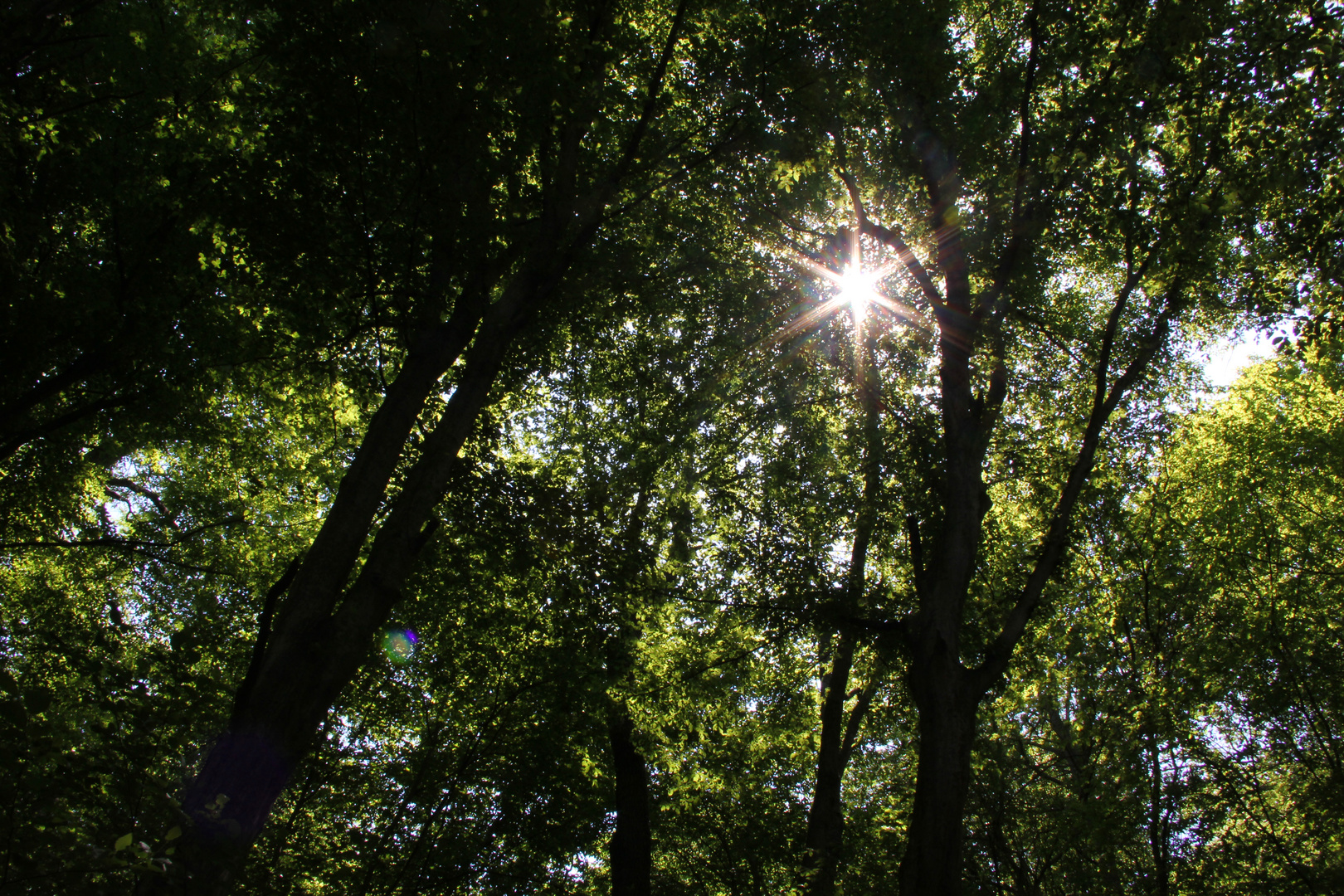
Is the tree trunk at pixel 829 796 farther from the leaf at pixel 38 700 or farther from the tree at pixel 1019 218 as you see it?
the leaf at pixel 38 700

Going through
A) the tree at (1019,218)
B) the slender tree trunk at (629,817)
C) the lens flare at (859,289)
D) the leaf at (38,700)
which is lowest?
the leaf at (38,700)

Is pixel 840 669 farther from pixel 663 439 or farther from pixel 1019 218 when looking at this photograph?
pixel 1019 218

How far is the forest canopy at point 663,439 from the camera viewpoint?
6035 mm

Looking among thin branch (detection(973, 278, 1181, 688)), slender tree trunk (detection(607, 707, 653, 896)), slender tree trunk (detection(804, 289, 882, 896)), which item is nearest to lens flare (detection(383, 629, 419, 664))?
slender tree trunk (detection(607, 707, 653, 896))

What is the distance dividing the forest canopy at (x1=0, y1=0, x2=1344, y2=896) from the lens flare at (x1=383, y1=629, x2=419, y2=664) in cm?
10

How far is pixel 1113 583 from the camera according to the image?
1284 centimetres

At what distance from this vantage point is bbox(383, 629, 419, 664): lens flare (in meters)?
10.3

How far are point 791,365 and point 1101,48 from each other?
5.61 meters

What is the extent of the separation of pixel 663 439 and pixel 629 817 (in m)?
5.68

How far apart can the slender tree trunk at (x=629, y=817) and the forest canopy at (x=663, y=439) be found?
92 mm

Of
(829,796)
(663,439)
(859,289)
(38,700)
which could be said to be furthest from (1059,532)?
(38,700)

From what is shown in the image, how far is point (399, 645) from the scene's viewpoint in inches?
406

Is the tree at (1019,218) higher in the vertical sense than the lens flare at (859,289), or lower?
lower

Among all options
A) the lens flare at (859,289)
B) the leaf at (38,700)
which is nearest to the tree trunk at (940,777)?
the lens flare at (859,289)
